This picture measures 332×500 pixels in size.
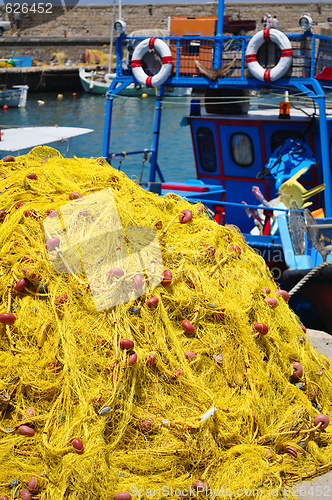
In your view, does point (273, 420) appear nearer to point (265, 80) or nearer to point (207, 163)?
point (265, 80)

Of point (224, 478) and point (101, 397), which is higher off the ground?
point (101, 397)

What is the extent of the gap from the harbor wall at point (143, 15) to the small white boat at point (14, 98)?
18503mm

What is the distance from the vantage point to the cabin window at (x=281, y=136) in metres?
9.47

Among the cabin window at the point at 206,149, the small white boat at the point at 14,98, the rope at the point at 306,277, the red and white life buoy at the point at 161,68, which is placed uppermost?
the red and white life buoy at the point at 161,68

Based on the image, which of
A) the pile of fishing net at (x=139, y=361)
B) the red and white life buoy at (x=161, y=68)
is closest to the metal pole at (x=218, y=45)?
the red and white life buoy at (x=161, y=68)

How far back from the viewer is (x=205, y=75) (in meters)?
8.92

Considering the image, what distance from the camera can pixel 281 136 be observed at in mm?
9648

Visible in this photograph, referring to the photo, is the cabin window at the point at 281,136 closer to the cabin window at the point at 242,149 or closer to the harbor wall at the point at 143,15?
the cabin window at the point at 242,149

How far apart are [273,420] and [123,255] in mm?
1485

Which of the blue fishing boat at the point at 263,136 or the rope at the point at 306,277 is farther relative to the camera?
the blue fishing boat at the point at 263,136

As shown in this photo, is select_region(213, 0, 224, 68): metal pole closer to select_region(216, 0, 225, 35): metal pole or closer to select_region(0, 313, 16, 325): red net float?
select_region(216, 0, 225, 35): metal pole

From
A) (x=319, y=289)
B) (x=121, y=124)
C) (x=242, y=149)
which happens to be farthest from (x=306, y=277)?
(x=121, y=124)

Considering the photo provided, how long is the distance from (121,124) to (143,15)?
2456 centimetres

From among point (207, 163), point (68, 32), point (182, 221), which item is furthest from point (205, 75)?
point (68, 32)
